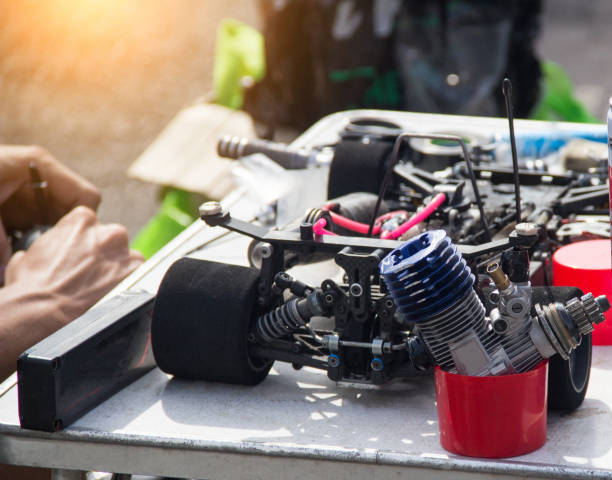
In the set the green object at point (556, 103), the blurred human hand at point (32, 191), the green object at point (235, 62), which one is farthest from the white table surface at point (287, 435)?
the green object at point (556, 103)

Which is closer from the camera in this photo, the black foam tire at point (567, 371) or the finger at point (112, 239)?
the black foam tire at point (567, 371)

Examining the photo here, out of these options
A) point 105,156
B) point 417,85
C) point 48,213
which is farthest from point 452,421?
point 105,156

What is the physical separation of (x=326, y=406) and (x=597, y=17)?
4.62 meters

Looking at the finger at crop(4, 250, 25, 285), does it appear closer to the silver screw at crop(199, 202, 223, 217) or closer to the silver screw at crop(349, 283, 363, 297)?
the silver screw at crop(199, 202, 223, 217)

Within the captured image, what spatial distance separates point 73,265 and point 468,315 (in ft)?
2.11

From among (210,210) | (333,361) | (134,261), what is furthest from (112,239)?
(333,361)

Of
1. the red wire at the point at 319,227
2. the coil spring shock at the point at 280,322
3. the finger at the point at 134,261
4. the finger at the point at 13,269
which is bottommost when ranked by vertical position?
the finger at the point at 134,261

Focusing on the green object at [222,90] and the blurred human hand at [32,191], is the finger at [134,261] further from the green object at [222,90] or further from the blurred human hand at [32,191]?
the green object at [222,90]

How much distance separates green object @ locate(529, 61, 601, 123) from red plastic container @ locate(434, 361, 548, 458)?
224 centimetres

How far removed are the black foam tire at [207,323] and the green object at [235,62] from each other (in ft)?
6.00

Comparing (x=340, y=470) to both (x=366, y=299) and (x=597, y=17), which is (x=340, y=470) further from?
(x=597, y=17)

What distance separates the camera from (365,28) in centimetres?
333

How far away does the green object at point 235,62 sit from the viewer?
288 cm

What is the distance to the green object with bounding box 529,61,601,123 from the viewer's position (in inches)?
119
